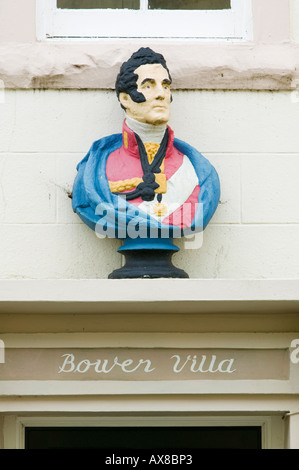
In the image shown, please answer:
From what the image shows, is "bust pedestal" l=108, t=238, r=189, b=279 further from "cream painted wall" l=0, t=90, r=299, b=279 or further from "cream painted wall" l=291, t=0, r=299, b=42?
"cream painted wall" l=291, t=0, r=299, b=42

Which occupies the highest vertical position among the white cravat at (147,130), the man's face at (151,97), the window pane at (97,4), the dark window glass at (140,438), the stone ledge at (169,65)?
the window pane at (97,4)

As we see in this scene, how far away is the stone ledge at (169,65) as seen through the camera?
454cm

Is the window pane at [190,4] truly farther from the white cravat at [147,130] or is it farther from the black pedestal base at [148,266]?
the black pedestal base at [148,266]

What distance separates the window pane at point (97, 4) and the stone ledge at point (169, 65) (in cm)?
25

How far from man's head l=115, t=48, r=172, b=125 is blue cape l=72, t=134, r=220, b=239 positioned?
0.59 feet

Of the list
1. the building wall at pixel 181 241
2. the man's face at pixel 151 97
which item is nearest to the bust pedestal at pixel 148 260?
the building wall at pixel 181 241

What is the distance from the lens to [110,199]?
169 inches

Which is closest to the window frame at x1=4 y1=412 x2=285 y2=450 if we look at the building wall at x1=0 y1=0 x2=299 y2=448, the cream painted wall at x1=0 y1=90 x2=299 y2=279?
the building wall at x1=0 y1=0 x2=299 y2=448

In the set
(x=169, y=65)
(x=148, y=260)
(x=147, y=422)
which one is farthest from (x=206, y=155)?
(x=147, y=422)

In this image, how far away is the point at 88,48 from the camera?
4.57 m

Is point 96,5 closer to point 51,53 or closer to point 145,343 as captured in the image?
point 51,53

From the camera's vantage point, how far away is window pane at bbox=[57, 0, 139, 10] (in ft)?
15.5

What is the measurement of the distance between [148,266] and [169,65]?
0.90m

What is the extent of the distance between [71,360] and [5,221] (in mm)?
649
